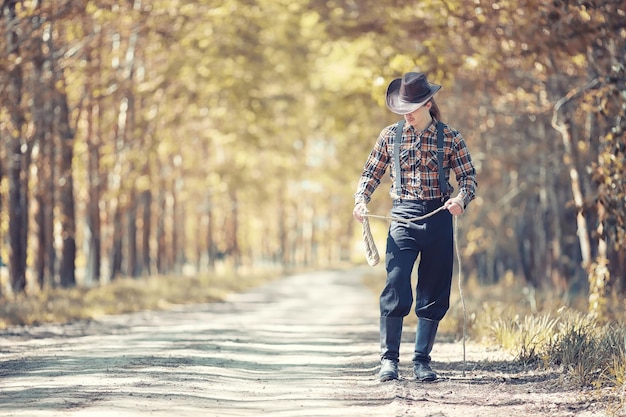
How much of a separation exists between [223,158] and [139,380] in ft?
114

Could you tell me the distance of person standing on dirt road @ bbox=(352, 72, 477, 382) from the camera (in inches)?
334

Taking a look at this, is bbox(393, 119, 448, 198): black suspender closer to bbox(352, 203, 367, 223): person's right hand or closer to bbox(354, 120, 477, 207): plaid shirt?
bbox(354, 120, 477, 207): plaid shirt

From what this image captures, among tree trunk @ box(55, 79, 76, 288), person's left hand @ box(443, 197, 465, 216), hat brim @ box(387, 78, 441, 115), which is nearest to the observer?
person's left hand @ box(443, 197, 465, 216)

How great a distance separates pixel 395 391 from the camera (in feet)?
26.0

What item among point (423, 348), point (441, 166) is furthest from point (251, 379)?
point (441, 166)

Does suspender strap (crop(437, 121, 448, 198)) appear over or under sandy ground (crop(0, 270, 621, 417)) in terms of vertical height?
over

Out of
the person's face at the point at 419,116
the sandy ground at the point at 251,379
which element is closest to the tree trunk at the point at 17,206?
the sandy ground at the point at 251,379

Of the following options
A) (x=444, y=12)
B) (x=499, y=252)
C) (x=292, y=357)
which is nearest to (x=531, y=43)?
(x=444, y=12)

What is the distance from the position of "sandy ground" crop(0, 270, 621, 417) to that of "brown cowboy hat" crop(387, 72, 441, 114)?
212 cm

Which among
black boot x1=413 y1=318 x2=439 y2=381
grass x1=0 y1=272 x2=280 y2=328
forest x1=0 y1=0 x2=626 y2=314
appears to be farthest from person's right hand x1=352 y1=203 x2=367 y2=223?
grass x1=0 y1=272 x2=280 y2=328

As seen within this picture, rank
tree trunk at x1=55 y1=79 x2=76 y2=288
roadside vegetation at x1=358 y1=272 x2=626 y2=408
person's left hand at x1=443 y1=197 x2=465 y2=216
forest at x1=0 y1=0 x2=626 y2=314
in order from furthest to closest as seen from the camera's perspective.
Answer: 1. tree trunk at x1=55 y1=79 x2=76 y2=288
2. forest at x1=0 y1=0 x2=626 y2=314
3. person's left hand at x1=443 y1=197 x2=465 y2=216
4. roadside vegetation at x1=358 y1=272 x2=626 y2=408

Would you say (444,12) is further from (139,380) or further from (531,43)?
(139,380)

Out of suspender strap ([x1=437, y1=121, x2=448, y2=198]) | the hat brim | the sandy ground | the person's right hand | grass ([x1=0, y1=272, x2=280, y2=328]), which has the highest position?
the hat brim

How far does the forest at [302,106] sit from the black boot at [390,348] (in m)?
3.72
